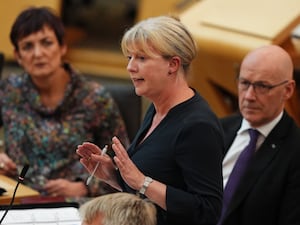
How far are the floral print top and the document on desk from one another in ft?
2.50

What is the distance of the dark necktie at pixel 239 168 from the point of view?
2.56 meters

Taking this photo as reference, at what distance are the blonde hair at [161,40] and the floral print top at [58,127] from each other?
975 mm

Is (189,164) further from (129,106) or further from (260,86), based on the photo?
(129,106)

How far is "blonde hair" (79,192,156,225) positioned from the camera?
67.7 inches

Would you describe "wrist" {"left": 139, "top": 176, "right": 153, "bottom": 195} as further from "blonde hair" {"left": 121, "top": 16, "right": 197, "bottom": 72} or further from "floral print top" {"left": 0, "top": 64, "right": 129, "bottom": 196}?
"floral print top" {"left": 0, "top": 64, "right": 129, "bottom": 196}

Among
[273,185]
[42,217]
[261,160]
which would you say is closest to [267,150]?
[261,160]

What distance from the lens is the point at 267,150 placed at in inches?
100

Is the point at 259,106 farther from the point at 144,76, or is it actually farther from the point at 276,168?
the point at 144,76

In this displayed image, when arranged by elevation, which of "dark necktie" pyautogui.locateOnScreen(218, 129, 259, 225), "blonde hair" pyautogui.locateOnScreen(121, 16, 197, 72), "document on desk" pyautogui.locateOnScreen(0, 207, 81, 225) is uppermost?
"blonde hair" pyautogui.locateOnScreen(121, 16, 197, 72)

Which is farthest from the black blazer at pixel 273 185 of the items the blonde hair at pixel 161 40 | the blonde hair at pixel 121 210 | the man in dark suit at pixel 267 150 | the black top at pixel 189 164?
the blonde hair at pixel 121 210

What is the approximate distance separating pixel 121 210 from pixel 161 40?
497mm

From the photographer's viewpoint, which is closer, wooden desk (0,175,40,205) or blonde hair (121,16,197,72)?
blonde hair (121,16,197,72)

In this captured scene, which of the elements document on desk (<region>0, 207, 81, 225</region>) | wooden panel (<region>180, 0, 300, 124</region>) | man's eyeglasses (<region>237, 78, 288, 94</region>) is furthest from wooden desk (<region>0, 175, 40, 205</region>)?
wooden panel (<region>180, 0, 300, 124</region>)

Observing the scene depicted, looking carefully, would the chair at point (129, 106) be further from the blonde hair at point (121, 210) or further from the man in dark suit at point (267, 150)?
the blonde hair at point (121, 210)
